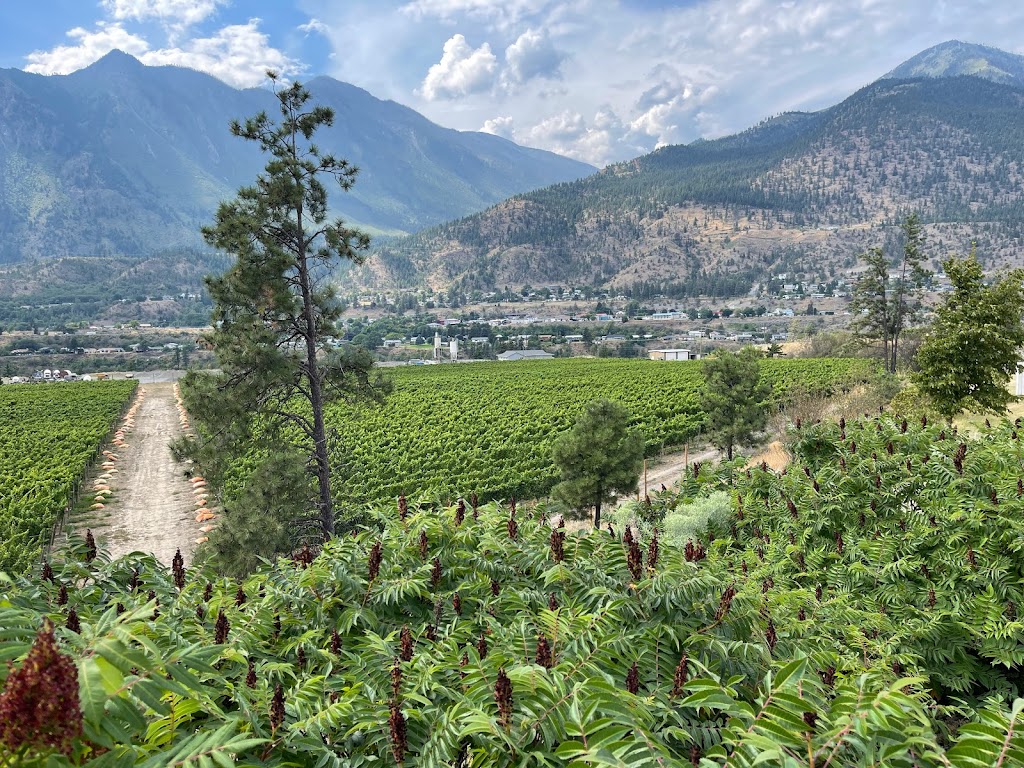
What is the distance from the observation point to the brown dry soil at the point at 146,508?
2266cm

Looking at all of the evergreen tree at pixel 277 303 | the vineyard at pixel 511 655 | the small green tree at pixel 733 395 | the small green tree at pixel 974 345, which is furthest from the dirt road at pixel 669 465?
the vineyard at pixel 511 655

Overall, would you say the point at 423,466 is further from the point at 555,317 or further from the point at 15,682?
the point at 555,317

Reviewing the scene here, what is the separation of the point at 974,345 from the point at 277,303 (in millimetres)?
18604

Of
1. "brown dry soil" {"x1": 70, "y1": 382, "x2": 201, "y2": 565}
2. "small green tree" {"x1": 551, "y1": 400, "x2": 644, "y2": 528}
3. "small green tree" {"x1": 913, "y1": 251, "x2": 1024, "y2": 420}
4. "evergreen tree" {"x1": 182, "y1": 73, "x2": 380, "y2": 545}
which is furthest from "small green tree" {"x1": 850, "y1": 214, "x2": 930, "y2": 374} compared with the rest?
"brown dry soil" {"x1": 70, "y1": 382, "x2": 201, "y2": 565}

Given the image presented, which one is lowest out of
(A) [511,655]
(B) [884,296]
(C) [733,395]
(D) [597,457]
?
(D) [597,457]

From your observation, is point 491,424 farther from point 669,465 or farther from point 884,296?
point 884,296

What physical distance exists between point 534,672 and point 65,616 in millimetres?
2422

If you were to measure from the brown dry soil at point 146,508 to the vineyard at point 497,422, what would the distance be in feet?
22.7

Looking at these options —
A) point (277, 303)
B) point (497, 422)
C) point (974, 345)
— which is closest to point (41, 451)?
point (497, 422)

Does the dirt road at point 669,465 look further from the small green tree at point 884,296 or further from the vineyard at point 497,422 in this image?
the small green tree at point 884,296

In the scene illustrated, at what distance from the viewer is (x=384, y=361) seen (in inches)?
4350

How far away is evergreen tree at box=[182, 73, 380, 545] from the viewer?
1241 cm

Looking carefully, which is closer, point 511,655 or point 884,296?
point 511,655

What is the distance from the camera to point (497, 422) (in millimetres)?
39750
